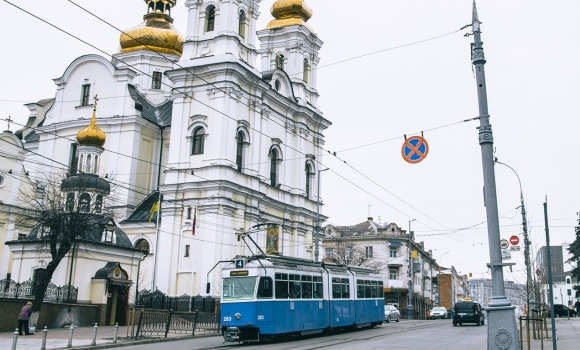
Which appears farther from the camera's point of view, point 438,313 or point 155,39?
point 438,313

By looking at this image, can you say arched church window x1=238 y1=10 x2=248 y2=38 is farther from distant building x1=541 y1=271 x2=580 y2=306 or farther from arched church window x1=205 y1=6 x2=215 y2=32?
distant building x1=541 y1=271 x2=580 y2=306

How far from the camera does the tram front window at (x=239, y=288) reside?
901 inches

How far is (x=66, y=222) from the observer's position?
2838cm

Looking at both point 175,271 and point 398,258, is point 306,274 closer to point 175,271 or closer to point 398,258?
point 175,271

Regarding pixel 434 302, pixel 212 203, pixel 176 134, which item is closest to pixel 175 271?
pixel 212 203

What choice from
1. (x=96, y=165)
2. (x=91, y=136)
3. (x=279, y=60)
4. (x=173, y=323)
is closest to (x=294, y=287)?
(x=173, y=323)

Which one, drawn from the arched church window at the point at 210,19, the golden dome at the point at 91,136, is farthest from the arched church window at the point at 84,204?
the arched church window at the point at 210,19

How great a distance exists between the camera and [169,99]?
5134cm

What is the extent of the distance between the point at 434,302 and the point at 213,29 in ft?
229

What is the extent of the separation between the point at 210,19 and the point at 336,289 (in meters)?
23.3

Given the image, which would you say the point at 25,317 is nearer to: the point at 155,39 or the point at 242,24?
the point at 242,24

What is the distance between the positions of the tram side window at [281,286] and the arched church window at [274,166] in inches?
865

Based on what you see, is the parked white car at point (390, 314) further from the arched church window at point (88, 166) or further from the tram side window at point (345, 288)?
the arched church window at point (88, 166)

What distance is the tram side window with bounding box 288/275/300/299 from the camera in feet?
79.8
